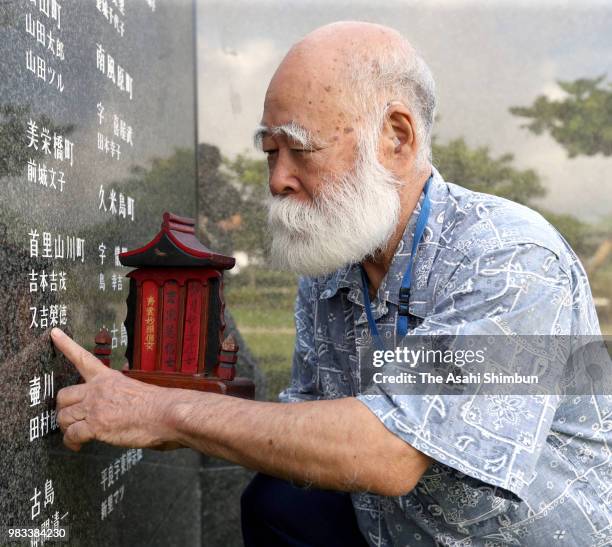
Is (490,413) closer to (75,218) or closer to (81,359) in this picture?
(81,359)

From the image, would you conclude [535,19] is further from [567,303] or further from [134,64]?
[567,303]

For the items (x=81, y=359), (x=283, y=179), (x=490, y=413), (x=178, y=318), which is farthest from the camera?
(x=283, y=179)

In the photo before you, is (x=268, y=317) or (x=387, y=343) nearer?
(x=387, y=343)

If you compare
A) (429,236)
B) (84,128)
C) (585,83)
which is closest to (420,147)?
(429,236)

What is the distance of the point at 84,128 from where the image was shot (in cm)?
222

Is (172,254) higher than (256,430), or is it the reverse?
(172,254)

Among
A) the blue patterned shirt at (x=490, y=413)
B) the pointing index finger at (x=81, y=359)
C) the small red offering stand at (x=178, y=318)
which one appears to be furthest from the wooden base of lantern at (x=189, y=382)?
the blue patterned shirt at (x=490, y=413)

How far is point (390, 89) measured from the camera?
83.8 inches

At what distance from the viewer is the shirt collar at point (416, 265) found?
207cm

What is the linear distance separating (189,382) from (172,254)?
1.14ft

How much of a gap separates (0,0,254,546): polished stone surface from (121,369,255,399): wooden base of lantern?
0.24 meters

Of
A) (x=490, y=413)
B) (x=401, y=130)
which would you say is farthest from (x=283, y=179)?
(x=490, y=413)

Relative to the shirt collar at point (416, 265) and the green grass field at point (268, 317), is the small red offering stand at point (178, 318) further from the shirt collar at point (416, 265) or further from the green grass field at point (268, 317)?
the green grass field at point (268, 317)

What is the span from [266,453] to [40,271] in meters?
0.74
